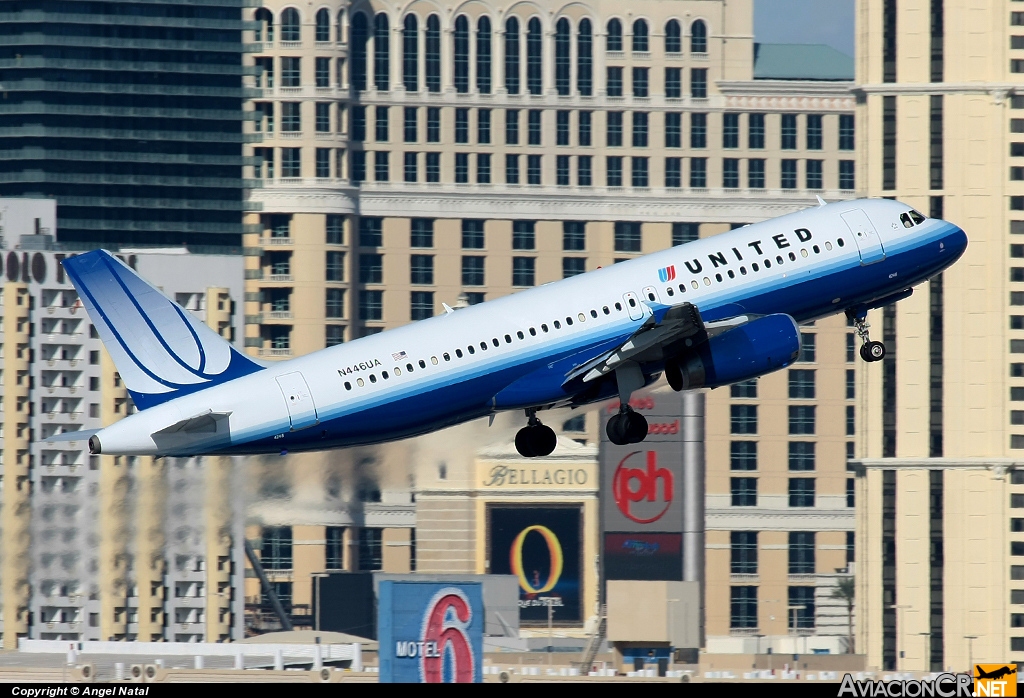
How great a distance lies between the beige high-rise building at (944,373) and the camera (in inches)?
6270

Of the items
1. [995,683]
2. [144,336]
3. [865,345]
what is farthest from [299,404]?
[995,683]

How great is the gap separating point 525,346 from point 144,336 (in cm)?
1264

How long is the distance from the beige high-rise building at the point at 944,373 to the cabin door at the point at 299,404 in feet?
318

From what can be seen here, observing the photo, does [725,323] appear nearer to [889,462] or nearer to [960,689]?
[960,689]

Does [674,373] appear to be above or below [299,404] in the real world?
above

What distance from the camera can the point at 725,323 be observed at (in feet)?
232

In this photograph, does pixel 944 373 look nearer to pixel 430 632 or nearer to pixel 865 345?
pixel 430 632

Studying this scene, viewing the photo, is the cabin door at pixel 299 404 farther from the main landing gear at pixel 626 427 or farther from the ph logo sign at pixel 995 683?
the ph logo sign at pixel 995 683

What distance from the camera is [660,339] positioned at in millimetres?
69625

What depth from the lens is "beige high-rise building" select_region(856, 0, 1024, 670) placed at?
159250mm

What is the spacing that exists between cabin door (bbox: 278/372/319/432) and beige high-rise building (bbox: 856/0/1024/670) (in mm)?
96928

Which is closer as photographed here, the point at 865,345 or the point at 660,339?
the point at 660,339

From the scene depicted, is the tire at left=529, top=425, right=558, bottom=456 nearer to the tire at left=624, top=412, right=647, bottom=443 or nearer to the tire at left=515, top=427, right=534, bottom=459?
the tire at left=515, top=427, right=534, bottom=459

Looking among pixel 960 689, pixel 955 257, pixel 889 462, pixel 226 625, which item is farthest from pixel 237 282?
pixel 960 689
